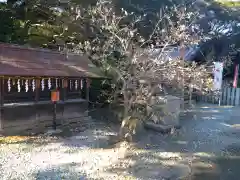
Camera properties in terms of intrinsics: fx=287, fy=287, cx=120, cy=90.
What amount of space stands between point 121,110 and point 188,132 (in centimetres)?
320

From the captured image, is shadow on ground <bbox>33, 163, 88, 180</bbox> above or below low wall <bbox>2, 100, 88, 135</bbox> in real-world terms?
below

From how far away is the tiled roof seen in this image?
8545mm

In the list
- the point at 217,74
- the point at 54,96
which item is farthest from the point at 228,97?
the point at 54,96

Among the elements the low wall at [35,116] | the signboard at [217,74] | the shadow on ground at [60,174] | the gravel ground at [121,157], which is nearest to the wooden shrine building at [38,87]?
the low wall at [35,116]

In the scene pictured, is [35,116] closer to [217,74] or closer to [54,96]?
[54,96]

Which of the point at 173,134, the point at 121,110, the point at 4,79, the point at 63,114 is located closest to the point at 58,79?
the point at 63,114

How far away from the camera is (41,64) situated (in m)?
9.59

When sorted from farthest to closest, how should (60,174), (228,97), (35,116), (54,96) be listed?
(228,97)
(35,116)
(54,96)
(60,174)

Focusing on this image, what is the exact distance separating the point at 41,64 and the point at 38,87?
0.78 m

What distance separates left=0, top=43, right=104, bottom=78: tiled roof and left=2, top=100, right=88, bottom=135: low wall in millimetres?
1138

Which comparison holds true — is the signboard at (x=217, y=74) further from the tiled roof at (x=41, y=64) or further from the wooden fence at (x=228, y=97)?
the tiled roof at (x=41, y=64)

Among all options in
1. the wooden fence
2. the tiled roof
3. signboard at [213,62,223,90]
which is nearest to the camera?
the tiled roof

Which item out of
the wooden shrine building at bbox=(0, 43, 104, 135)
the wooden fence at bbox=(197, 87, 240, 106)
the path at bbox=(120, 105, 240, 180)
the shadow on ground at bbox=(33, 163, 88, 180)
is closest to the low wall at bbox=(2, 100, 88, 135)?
the wooden shrine building at bbox=(0, 43, 104, 135)

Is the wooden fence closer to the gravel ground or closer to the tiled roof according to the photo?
the gravel ground
